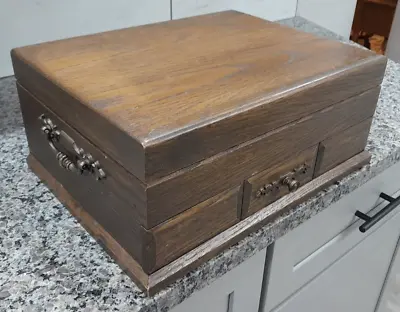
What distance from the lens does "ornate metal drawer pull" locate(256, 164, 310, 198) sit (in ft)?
1.79

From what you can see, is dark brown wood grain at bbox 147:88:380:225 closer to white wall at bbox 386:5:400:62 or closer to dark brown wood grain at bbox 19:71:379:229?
dark brown wood grain at bbox 19:71:379:229

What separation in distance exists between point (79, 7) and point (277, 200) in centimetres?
56

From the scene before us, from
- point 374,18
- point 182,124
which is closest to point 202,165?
point 182,124

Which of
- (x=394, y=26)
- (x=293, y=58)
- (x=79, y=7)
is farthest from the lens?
(x=394, y=26)

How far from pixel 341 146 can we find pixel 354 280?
1.20ft

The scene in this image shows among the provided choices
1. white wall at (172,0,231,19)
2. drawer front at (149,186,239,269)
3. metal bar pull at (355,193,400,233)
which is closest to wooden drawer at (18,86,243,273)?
drawer front at (149,186,239,269)

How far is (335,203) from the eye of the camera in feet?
2.20

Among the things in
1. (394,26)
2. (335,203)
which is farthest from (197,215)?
(394,26)

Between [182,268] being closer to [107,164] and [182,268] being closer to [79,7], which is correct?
[107,164]

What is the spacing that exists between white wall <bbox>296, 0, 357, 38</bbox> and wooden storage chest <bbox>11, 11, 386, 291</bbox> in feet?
2.33

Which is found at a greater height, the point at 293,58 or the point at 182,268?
the point at 293,58

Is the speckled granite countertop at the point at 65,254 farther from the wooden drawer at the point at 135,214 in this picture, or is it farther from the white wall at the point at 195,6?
the white wall at the point at 195,6

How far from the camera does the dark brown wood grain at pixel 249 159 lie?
1.43 feet

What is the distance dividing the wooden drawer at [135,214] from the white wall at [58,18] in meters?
0.32
